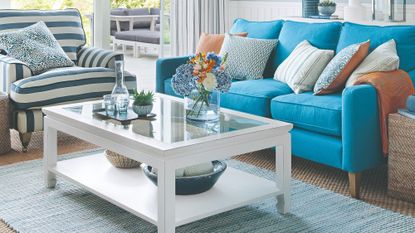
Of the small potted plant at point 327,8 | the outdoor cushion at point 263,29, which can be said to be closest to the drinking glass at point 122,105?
the outdoor cushion at point 263,29

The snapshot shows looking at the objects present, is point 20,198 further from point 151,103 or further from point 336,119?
point 336,119

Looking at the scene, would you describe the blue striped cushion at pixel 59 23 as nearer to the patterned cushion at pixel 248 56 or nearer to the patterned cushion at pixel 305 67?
the patterned cushion at pixel 248 56

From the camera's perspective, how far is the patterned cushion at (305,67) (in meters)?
3.84

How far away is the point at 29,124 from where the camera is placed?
4.12 metres

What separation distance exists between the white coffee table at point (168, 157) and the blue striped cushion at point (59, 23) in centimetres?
168

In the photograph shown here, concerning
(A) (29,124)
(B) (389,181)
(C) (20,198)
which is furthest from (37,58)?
(B) (389,181)

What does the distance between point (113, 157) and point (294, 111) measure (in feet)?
3.56

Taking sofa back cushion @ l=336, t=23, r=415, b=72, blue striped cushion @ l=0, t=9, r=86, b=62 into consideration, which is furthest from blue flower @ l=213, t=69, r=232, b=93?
blue striped cushion @ l=0, t=9, r=86, b=62

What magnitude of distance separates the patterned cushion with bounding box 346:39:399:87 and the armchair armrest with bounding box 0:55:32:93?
2170mm

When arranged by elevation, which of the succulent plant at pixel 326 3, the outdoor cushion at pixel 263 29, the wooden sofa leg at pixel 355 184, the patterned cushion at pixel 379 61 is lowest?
the wooden sofa leg at pixel 355 184

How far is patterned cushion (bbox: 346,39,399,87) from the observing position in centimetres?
347

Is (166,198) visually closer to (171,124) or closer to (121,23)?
(171,124)

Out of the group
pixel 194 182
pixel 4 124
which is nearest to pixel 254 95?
pixel 194 182

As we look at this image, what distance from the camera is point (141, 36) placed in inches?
282
